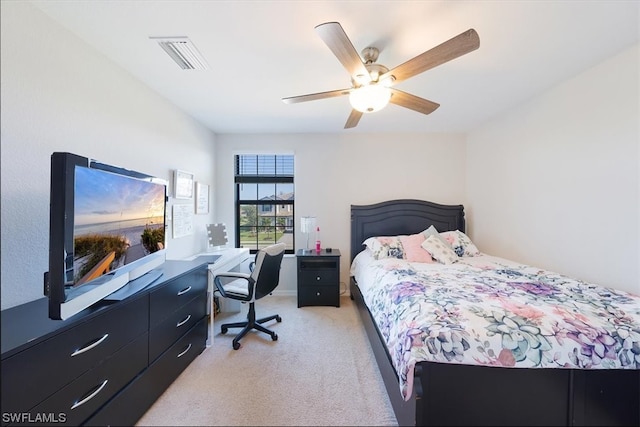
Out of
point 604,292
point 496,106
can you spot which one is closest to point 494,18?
point 496,106

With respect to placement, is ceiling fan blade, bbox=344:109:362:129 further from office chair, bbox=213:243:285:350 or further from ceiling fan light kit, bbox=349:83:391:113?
office chair, bbox=213:243:285:350

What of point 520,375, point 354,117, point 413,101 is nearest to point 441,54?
point 413,101

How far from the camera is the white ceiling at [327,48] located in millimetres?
1361

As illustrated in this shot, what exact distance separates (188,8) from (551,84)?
286 cm

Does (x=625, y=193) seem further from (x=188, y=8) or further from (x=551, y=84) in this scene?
(x=188, y=8)

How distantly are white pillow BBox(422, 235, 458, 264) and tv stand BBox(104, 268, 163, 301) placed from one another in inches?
100

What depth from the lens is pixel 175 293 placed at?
175 centimetres

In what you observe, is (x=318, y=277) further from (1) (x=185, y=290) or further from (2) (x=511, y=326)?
(2) (x=511, y=326)

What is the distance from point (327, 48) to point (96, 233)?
1.70 metres

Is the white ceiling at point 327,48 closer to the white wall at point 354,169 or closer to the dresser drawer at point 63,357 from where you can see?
the white wall at point 354,169

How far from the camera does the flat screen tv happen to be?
930mm

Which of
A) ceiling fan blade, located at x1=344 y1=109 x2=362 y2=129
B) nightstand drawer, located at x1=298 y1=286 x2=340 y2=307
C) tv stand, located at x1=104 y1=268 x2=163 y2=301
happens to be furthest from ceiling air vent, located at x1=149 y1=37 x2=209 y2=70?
nightstand drawer, located at x1=298 y1=286 x2=340 y2=307

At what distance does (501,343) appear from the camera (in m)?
1.11

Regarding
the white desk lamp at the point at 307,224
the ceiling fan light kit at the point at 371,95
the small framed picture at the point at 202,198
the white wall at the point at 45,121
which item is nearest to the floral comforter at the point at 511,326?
the ceiling fan light kit at the point at 371,95
